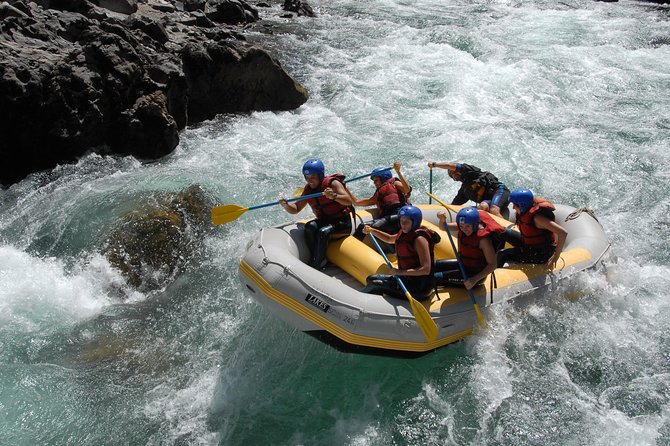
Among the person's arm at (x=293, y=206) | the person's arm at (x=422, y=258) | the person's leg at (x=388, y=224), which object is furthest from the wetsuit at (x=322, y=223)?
the person's arm at (x=422, y=258)

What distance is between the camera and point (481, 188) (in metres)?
7.88

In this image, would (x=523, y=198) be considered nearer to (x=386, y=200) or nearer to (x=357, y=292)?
(x=386, y=200)

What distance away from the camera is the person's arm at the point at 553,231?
6145 mm

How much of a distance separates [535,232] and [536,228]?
5cm

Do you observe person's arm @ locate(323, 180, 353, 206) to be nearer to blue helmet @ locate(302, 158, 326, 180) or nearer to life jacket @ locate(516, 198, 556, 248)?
blue helmet @ locate(302, 158, 326, 180)

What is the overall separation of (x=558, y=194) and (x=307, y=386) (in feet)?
19.3

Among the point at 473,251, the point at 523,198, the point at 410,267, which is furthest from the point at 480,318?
the point at 523,198

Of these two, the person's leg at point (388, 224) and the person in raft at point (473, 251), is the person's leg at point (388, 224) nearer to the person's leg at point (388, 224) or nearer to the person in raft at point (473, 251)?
the person's leg at point (388, 224)

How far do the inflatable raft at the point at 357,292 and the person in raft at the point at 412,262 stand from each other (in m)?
0.15

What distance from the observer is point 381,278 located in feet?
19.2

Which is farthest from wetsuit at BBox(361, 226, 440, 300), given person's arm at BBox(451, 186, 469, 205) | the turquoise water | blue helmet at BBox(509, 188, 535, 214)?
person's arm at BBox(451, 186, 469, 205)

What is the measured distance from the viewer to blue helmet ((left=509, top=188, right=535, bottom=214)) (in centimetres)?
627

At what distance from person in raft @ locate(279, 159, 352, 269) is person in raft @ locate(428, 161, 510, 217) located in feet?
5.60

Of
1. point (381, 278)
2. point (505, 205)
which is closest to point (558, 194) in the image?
point (505, 205)
